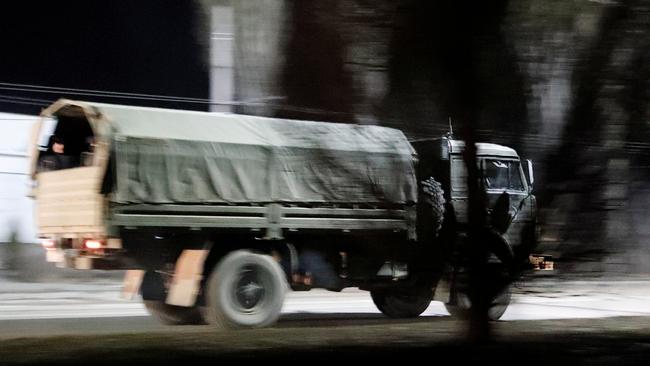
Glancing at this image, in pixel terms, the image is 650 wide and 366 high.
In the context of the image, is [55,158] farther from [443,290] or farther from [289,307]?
[443,290]

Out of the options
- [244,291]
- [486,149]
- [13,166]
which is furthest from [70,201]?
[13,166]

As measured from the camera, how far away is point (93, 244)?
11227 mm

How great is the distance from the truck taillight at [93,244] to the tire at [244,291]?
1506mm

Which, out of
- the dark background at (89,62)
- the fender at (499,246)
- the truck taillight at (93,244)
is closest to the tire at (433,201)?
the fender at (499,246)

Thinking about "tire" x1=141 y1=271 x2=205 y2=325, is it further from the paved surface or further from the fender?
the fender

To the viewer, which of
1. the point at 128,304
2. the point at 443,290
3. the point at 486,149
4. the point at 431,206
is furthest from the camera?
the point at 128,304

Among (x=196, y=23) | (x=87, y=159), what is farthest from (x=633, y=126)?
(x=87, y=159)

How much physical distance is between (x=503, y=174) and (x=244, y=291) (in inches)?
223

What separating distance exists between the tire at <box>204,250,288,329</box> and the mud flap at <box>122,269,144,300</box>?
1102 mm

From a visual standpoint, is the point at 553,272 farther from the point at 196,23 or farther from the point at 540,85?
the point at 196,23

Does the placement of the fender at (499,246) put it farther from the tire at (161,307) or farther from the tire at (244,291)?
the tire at (161,307)

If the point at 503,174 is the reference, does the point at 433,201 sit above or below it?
below

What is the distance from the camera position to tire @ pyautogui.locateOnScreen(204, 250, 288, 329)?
1159 centimetres

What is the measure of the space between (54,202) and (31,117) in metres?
11.7
